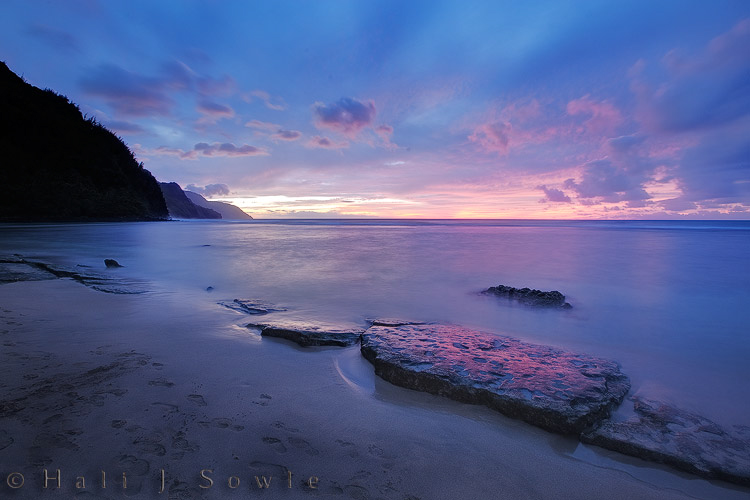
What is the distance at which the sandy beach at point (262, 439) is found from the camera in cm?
161

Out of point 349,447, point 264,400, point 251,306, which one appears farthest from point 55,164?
point 349,447

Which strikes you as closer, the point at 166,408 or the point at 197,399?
the point at 166,408

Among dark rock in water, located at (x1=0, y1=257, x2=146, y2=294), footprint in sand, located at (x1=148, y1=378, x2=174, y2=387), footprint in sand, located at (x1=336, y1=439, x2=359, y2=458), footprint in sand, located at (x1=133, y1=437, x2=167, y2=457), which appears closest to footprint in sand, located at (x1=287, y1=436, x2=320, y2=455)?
footprint in sand, located at (x1=336, y1=439, x2=359, y2=458)

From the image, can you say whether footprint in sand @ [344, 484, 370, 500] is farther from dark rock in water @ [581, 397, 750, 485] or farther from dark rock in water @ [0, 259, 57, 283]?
dark rock in water @ [0, 259, 57, 283]

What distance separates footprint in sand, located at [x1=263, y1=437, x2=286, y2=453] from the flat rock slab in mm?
1632

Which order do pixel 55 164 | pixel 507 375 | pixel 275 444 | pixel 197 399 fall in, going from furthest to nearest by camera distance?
pixel 55 164 → pixel 507 375 → pixel 197 399 → pixel 275 444

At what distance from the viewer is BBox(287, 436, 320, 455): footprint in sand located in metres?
1.85

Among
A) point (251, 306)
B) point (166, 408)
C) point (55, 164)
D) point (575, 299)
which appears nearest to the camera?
point (166, 408)

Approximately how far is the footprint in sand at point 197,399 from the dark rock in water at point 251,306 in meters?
2.60

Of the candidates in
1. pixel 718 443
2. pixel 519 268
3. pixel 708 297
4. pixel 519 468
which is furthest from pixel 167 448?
pixel 519 268

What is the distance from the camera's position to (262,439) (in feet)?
6.30

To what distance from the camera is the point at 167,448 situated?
1.78 m

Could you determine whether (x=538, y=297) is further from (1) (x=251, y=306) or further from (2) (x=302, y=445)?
(2) (x=302, y=445)

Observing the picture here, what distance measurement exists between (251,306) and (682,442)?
16.6ft
